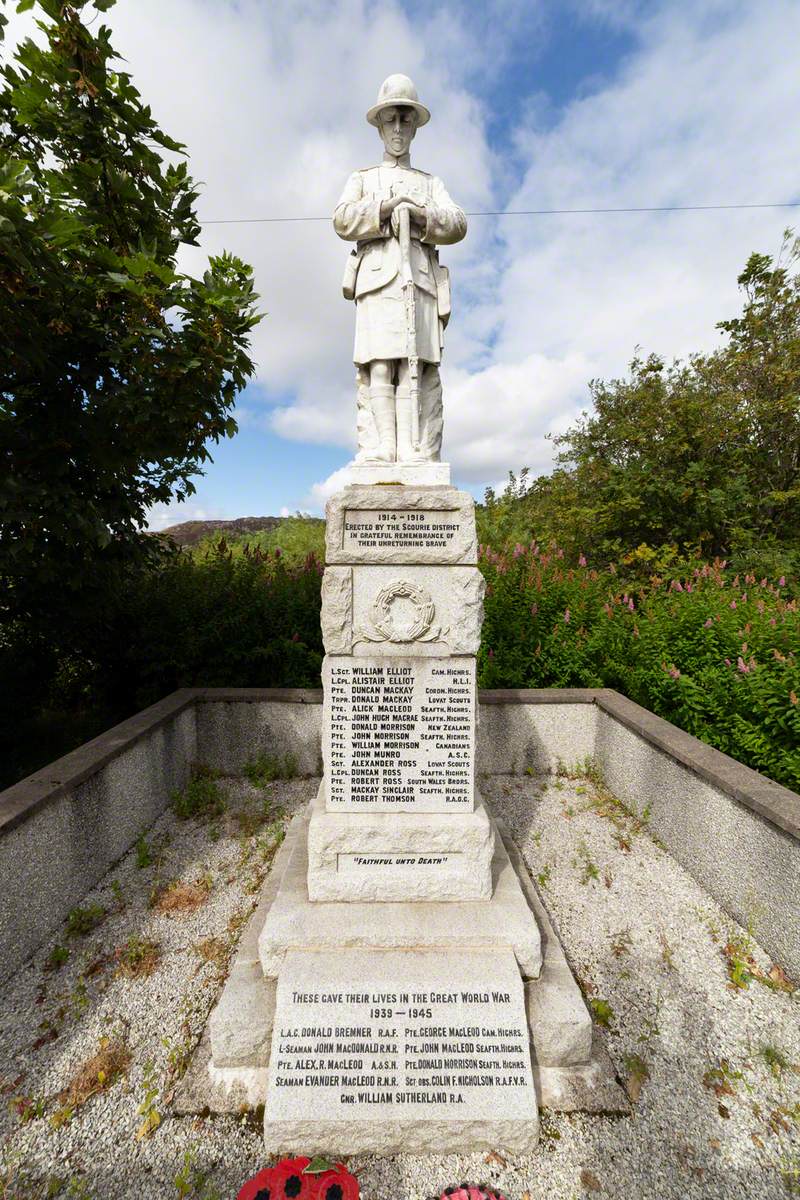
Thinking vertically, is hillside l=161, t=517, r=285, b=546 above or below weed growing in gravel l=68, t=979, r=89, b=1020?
above

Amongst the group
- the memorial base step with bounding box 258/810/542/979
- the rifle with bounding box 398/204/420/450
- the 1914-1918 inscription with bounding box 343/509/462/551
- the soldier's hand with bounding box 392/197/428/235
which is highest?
the soldier's hand with bounding box 392/197/428/235

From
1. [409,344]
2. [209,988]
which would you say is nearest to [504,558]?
[409,344]

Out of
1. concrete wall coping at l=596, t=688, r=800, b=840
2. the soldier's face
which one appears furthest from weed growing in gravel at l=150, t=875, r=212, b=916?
the soldier's face

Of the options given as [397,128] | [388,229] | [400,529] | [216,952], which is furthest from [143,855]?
[397,128]

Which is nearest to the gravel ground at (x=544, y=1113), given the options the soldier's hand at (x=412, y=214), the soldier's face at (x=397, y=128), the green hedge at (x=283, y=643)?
the green hedge at (x=283, y=643)

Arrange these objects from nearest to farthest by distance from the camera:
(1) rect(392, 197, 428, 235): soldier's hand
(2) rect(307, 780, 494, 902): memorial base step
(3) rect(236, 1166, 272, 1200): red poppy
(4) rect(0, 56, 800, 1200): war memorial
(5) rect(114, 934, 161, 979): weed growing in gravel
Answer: (3) rect(236, 1166, 272, 1200): red poppy → (4) rect(0, 56, 800, 1200): war memorial → (2) rect(307, 780, 494, 902): memorial base step → (5) rect(114, 934, 161, 979): weed growing in gravel → (1) rect(392, 197, 428, 235): soldier's hand

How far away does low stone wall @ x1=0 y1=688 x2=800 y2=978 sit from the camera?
3203 millimetres

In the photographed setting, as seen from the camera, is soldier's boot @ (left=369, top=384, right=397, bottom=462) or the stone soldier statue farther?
soldier's boot @ (left=369, top=384, right=397, bottom=462)

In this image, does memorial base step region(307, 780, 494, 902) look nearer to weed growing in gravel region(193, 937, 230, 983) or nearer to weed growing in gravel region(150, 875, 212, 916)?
weed growing in gravel region(193, 937, 230, 983)

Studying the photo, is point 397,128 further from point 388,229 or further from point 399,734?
point 399,734

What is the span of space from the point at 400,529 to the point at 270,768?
367 centimetres

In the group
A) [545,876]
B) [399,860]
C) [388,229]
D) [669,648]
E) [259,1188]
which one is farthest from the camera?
[669,648]

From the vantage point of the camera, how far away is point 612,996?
2.95 metres

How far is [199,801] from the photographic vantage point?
16.7ft
